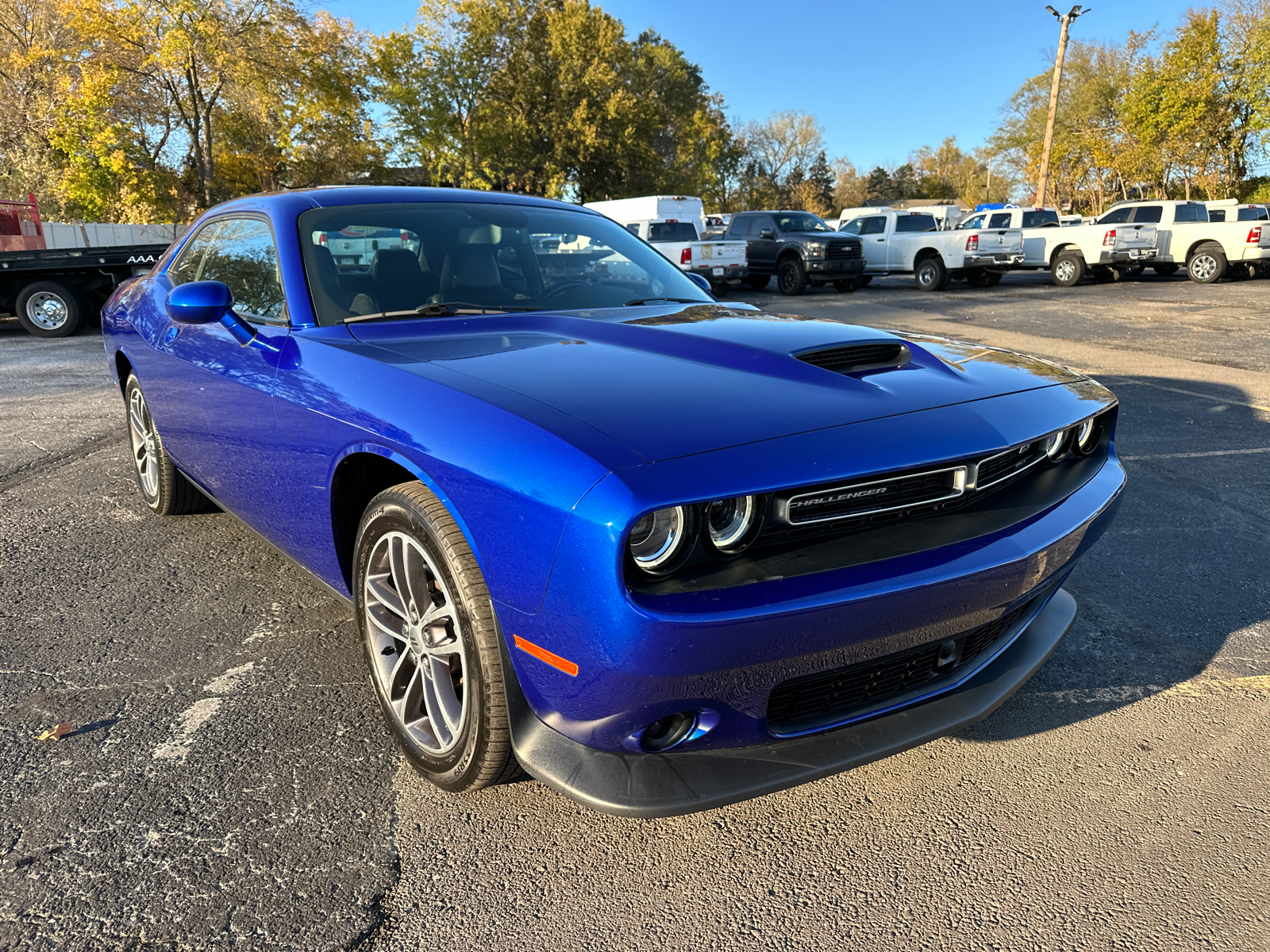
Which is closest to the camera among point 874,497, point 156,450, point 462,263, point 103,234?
point 874,497

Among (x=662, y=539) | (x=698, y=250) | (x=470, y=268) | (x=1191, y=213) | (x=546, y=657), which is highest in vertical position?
(x=1191, y=213)

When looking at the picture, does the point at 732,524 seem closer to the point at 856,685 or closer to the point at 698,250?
the point at 856,685

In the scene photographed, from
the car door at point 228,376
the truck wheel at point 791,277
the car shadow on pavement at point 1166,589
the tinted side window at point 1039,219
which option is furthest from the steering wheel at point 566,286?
the tinted side window at point 1039,219

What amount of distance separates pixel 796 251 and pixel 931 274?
3.63 meters

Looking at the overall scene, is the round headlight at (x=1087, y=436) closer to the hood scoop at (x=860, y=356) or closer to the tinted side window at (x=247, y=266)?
the hood scoop at (x=860, y=356)

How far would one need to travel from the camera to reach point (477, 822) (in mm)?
2119

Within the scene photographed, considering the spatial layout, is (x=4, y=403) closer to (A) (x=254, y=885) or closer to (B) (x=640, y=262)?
(B) (x=640, y=262)

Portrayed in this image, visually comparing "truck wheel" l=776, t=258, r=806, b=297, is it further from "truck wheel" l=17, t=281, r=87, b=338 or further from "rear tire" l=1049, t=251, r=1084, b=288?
"truck wheel" l=17, t=281, r=87, b=338

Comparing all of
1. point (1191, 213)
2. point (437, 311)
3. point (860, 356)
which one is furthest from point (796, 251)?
point (860, 356)

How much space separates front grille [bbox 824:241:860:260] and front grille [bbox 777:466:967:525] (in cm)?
1736

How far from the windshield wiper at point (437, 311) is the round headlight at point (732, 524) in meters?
1.44

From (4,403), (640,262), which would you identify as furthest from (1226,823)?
(4,403)

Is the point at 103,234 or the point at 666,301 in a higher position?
the point at 103,234

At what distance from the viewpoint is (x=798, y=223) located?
19594 millimetres
